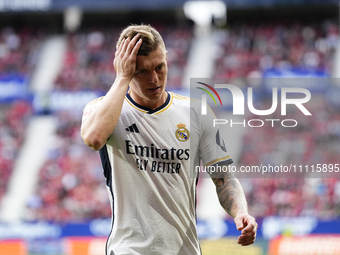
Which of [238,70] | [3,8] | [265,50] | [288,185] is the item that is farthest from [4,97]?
[288,185]

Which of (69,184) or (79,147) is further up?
(79,147)

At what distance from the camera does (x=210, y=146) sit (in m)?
2.90

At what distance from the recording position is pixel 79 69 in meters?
22.7

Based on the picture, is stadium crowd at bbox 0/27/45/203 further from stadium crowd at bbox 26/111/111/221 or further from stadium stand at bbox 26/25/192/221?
stadium crowd at bbox 26/111/111/221

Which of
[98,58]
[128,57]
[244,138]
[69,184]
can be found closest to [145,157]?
[128,57]

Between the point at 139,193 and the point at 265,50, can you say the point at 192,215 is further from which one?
the point at 265,50

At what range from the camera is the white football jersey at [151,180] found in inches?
104

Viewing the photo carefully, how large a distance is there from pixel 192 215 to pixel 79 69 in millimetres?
20736

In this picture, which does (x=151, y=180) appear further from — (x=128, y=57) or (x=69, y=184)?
(x=69, y=184)

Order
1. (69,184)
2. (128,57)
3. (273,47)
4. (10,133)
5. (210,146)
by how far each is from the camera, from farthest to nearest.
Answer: (273,47)
(10,133)
(69,184)
(210,146)
(128,57)

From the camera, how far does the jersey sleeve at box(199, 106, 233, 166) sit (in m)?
2.89

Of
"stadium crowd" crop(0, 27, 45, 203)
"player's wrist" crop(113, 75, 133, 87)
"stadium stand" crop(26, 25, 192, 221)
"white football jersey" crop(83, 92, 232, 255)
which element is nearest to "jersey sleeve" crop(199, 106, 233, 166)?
"white football jersey" crop(83, 92, 232, 255)

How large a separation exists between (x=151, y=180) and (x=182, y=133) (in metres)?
0.35

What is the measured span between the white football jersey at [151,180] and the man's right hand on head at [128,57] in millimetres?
244
